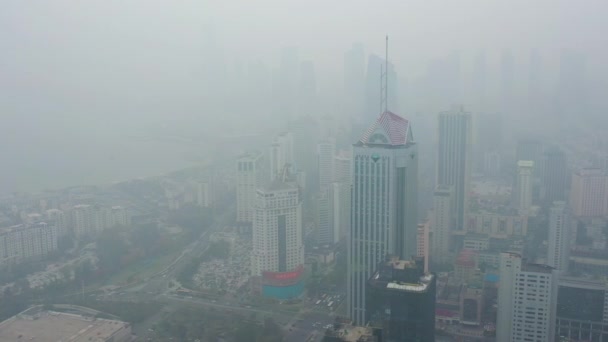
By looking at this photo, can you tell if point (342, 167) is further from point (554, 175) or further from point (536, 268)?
point (536, 268)

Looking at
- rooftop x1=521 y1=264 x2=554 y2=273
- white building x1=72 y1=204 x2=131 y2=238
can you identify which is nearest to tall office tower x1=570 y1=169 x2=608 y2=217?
rooftop x1=521 y1=264 x2=554 y2=273

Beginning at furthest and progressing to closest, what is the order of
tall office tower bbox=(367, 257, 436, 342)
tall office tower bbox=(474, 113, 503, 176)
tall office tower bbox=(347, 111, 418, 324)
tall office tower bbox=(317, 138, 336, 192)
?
1. tall office tower bbox=(317, 138, 336, 192)
2. tall office tower bbox=(474, 113, 503, 176)
3. tall office tower bbox=(347, 111, 418, 324)
4. tall office tower bbox=(367, 257, 436, 342)

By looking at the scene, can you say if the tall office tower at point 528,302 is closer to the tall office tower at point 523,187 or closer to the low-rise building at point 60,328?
the tall office tower at point 523,187

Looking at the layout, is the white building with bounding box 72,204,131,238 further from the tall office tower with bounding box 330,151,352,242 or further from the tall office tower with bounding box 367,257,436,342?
the tall office tower with bounding box 367,257,436,342

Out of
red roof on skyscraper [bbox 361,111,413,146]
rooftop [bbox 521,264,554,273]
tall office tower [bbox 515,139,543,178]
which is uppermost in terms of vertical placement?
red roof on skyscraper [bbox 361,111,413,146]

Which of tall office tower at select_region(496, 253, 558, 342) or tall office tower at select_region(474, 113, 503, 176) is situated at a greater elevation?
tall office tower at select_region(474, 113, 503, 176)

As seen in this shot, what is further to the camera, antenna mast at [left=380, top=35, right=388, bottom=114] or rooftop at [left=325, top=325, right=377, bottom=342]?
antenna mast at [left=380, top=35, right=388, bottom=114]

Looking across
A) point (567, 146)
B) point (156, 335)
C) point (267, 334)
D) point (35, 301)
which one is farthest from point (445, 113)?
point (35, 301)

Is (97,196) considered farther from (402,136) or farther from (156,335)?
(402,136)
